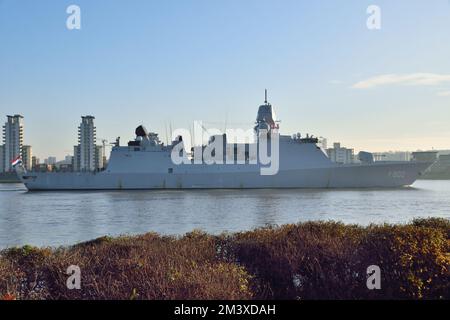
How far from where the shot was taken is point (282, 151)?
165ft

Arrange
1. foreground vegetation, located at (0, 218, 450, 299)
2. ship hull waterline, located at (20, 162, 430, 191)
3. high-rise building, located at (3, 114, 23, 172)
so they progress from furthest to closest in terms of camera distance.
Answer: high-rise building, located at (3, 114, 23, 172), ship hull waterline, located at (20, 162, 430, 191), foreground vegetation, located at (0, 218, 450, 299)

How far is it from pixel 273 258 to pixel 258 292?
0.91 meters

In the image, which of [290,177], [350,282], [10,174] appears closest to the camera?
[350,282]

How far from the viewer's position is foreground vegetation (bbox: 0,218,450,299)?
522 cm

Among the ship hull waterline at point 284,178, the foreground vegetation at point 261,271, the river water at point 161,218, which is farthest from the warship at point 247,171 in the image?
the foreground vegetation at point 261,271

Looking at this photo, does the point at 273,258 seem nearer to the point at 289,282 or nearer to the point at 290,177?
the point at 289,282

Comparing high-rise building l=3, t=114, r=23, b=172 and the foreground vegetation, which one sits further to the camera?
high-rise building l=3, t=114, r=23, b=172

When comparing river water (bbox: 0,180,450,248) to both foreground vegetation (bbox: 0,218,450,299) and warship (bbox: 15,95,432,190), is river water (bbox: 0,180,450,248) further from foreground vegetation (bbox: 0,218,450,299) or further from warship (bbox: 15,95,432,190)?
warship (bbox: 15,95,432,190)

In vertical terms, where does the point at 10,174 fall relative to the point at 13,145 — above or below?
below

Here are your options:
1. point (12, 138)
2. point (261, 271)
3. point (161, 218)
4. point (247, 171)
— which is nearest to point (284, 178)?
point (247, 171)

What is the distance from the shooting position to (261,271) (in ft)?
21.0

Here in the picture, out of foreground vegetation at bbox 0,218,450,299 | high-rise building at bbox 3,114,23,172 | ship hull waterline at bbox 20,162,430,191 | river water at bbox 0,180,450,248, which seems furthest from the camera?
high-rise building at bbox 3,114,23,172

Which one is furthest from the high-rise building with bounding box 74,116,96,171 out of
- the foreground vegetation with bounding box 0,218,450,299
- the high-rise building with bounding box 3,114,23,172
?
the foreground vegetation with bounding box 0,218,450,299
